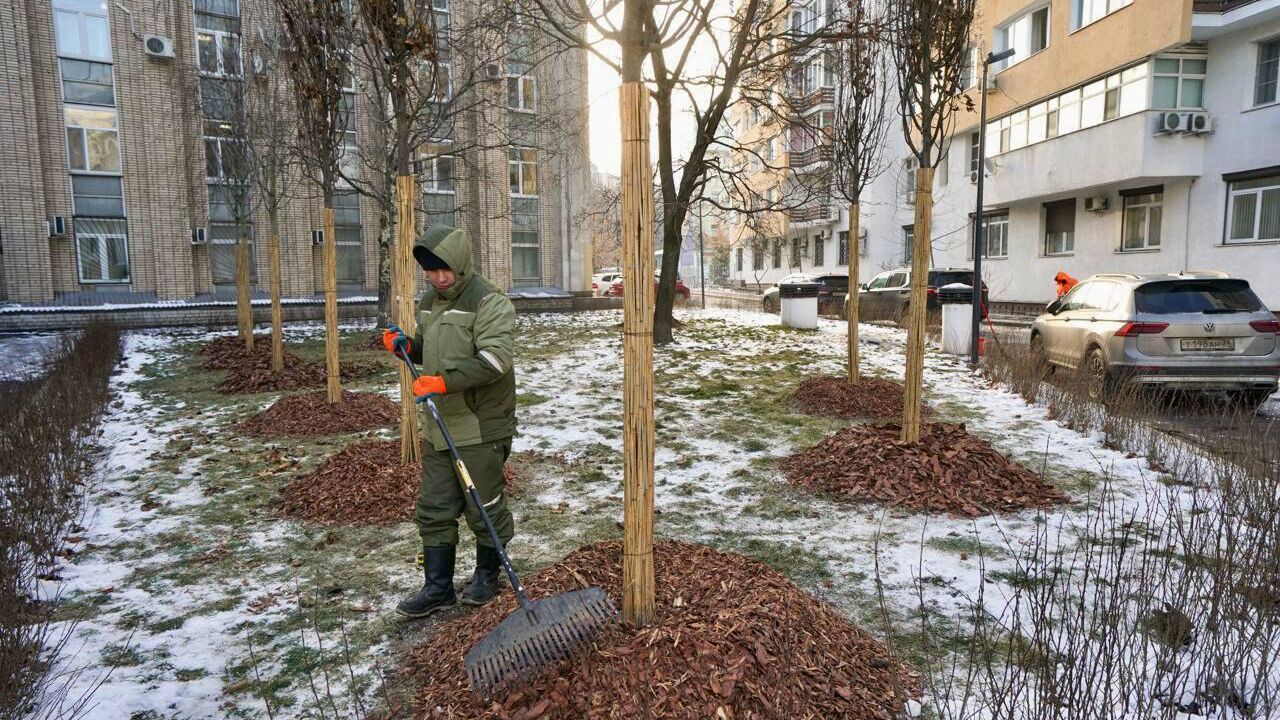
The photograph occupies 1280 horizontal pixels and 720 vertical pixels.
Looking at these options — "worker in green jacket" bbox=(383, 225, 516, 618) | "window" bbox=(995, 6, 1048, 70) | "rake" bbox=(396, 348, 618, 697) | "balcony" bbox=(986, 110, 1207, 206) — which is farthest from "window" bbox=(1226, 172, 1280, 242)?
"rake" bbox=(396, 348, 618, 697)

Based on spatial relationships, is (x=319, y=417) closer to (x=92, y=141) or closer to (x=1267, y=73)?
(x=92, y=141)

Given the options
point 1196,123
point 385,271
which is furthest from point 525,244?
point 1196,123

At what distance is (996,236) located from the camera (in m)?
28.0

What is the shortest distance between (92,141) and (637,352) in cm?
2753

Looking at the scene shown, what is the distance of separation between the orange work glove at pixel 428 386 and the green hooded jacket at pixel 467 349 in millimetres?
62

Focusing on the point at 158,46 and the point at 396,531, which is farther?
the point at 158,46

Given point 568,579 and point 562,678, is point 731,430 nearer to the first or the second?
point 568,579

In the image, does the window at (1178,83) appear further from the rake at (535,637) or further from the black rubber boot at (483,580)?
the rake at (535,637)

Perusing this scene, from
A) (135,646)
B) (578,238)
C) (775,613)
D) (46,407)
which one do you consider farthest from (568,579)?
(578,238)

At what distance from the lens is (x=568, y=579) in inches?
126

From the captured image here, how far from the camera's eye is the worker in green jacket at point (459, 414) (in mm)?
3668

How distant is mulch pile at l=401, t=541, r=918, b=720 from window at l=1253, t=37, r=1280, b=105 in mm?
22421

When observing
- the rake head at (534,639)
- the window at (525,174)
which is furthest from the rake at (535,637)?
the window at (525,174)

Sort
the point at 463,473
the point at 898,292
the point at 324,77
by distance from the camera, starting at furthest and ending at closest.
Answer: the point at 898,292
the point at 324,77
the point at 463,473
